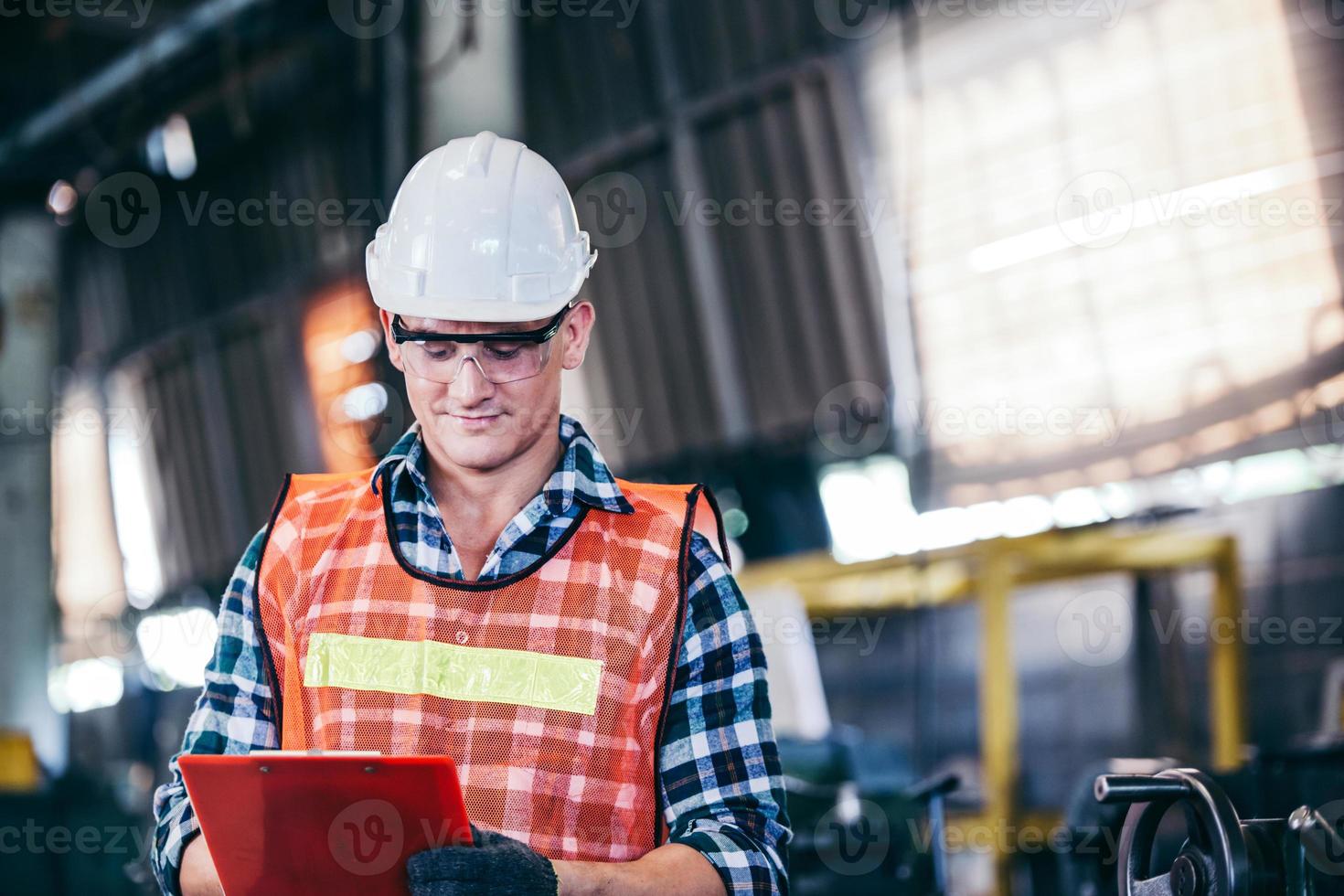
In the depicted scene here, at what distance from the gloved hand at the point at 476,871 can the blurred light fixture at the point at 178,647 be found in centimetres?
838

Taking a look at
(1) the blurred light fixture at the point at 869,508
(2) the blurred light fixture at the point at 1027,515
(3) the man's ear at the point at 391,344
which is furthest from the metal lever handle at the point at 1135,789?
(1) the blurred light fixture at the point at 869,508

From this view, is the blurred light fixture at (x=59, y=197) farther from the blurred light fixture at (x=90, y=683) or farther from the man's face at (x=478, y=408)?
the man's face at (x=478, y=408)

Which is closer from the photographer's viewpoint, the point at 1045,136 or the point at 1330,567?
the point at 1330,567

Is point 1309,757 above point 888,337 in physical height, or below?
below

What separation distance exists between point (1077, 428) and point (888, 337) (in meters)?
1.05

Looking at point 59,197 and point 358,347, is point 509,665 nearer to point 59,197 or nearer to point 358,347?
point 358,347

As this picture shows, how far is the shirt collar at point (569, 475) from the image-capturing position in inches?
68.5

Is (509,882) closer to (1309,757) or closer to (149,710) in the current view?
(1309,757)

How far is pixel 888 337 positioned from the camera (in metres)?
5.78

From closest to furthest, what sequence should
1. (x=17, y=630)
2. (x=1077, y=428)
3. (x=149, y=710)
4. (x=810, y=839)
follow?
(x=810, y=839) → (x=1077, y=428) → (x=17, y=630) → (x=149, y=710)

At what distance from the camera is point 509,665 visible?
162cm

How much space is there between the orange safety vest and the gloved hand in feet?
0.72

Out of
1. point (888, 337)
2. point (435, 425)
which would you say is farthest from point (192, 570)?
point (435, 425)

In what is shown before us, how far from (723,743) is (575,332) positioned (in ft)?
2.04
